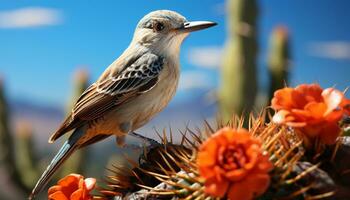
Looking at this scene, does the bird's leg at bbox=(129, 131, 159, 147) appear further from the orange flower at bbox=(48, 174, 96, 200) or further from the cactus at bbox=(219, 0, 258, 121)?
the cactus at bbox=(219, 0, 258, 121)

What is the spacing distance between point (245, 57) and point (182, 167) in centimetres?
590

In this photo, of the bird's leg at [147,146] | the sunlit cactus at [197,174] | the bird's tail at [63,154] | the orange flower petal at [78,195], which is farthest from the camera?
the bird's tail at [63,154]

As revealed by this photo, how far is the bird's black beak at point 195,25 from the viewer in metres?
2.93

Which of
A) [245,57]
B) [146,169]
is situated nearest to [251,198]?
[146,169]

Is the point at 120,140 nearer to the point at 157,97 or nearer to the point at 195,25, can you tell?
the point at 157,97

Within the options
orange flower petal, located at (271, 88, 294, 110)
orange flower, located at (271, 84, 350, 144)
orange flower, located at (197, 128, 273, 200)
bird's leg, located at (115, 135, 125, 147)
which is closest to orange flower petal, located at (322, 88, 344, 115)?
orange flower, located at (271, 84, 350, 144)

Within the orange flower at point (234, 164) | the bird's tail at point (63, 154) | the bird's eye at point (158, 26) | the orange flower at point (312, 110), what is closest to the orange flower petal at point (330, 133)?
the orange flower at point (312, 110)

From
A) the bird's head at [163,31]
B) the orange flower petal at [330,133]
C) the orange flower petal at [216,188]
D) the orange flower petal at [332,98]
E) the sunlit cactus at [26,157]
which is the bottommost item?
the sunlit cactus at [26,157]

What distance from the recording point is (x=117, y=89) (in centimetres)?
326

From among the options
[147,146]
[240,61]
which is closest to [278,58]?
[240,61]

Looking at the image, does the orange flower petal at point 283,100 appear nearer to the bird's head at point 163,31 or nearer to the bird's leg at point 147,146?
the bird's leg at point 147,146

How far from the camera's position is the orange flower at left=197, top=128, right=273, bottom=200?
4.67ft

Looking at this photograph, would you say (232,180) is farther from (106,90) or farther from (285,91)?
(106,90)

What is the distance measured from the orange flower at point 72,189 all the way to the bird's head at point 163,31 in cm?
147
